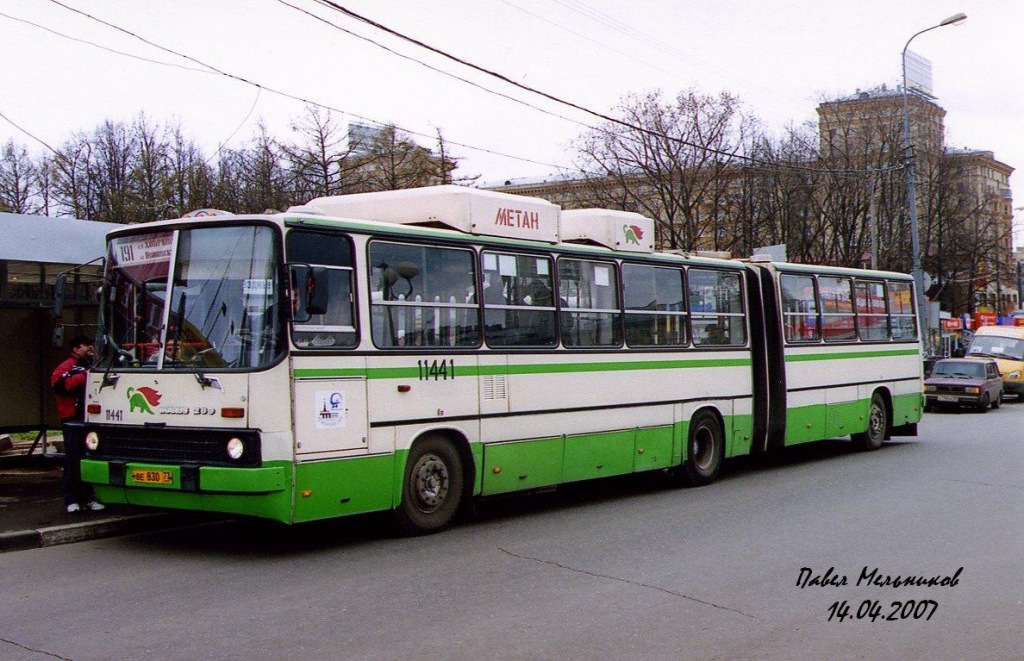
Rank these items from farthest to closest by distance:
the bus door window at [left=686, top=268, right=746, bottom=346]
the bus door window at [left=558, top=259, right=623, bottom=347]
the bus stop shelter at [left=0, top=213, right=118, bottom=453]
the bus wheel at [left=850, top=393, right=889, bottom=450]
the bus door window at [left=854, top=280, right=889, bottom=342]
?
the bus wheel at [left=850, top=393, right=889, bottom=450] → the bus door window at [left=854, top=280, right=889, bottom=342] → the bus door window at [left=686, top=268, right=746, bottom=346] → the bus stop shelter at [left=0, top=213, right=118, bottom=453] → the bus door window at [left=558, top=259, right=623, bottom=347]

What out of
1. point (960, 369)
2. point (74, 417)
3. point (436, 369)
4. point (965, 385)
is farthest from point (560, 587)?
point (960, 369)

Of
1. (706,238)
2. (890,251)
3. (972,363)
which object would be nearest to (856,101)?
(890,251)

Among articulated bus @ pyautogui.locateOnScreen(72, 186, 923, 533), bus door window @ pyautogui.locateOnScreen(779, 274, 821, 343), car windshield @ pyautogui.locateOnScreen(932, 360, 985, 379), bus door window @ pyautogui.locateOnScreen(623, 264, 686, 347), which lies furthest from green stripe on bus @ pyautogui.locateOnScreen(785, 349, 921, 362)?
car windshield @ pyautogui.locateOnScreen(932, 360, 985, 379)

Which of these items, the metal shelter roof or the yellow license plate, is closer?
the yellow license plate

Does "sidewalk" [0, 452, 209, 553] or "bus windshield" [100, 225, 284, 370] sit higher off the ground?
"bus windshield" [100, 225, 284, 370]

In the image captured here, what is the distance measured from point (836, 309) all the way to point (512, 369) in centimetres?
825

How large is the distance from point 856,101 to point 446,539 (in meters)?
51.2

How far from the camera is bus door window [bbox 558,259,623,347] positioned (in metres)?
12.1

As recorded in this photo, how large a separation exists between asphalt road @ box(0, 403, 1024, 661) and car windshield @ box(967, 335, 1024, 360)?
2570 cm

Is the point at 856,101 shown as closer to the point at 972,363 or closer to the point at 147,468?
the point at 972,363

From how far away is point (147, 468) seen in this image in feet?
30.2

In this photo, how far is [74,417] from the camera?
10.9 metres

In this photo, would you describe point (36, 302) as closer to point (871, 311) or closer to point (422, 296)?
point (422, 296)

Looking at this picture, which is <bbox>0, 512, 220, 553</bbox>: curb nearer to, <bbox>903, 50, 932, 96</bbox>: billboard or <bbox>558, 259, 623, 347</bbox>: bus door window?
<bbox>558, 259, 623, 347</bbox>: bus door window
